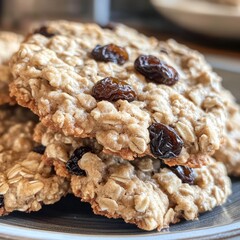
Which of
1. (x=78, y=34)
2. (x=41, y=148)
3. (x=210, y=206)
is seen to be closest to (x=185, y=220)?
(x=210, y=206)

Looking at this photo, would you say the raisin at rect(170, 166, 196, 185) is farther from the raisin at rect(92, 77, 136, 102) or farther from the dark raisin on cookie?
the dark raisin on cookie

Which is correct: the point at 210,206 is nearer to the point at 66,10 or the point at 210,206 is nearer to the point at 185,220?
the point at 185,220

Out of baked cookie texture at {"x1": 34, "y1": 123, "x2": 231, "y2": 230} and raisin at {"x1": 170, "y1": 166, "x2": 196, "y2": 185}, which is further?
raisin at {"x1": 170, "y1": 166, "x2": 196, "y2": 185}

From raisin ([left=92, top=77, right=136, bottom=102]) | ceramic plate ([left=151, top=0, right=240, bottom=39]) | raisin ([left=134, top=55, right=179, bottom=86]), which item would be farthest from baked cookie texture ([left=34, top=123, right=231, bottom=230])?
ceramic plate ([left=151, top=0, right=240, bottom=39])

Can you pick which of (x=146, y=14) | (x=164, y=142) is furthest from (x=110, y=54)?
(x=146, y=14)

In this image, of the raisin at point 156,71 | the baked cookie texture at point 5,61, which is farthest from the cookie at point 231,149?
the baked cookie texture at point 5,61

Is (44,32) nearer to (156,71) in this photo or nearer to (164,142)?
(156,71)

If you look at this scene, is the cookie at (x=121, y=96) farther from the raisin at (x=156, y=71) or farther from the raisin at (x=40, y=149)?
the raisin at (x=40, y=149)
